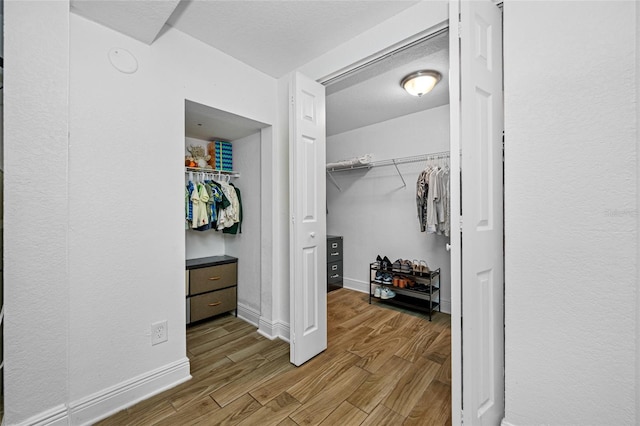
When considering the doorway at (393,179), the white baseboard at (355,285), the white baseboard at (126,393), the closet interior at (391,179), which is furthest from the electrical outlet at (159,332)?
the white baseboard at (355,285)

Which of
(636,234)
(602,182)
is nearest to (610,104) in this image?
(602,182)

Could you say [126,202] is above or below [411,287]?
above

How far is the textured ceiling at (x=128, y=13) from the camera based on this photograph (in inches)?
53.9

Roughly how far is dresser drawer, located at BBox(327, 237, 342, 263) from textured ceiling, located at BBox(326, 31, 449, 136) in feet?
5.58

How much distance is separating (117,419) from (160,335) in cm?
44

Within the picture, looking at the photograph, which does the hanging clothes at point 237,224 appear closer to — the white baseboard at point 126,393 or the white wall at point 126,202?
the white wall at point 126,202

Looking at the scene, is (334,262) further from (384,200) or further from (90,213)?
(90,213)

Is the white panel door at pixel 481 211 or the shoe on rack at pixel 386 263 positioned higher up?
the white panel door at pixel 481 211

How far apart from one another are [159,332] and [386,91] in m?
2.90

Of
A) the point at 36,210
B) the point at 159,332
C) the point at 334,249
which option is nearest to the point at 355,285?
the point at 334,249

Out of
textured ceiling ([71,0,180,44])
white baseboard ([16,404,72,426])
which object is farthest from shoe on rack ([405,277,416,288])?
textured ceiling ([71,0,180,44])

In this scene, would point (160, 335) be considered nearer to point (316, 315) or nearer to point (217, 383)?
point (217, 383)

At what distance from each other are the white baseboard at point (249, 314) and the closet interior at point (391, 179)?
1.41 m

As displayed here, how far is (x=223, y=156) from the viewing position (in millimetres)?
3035
